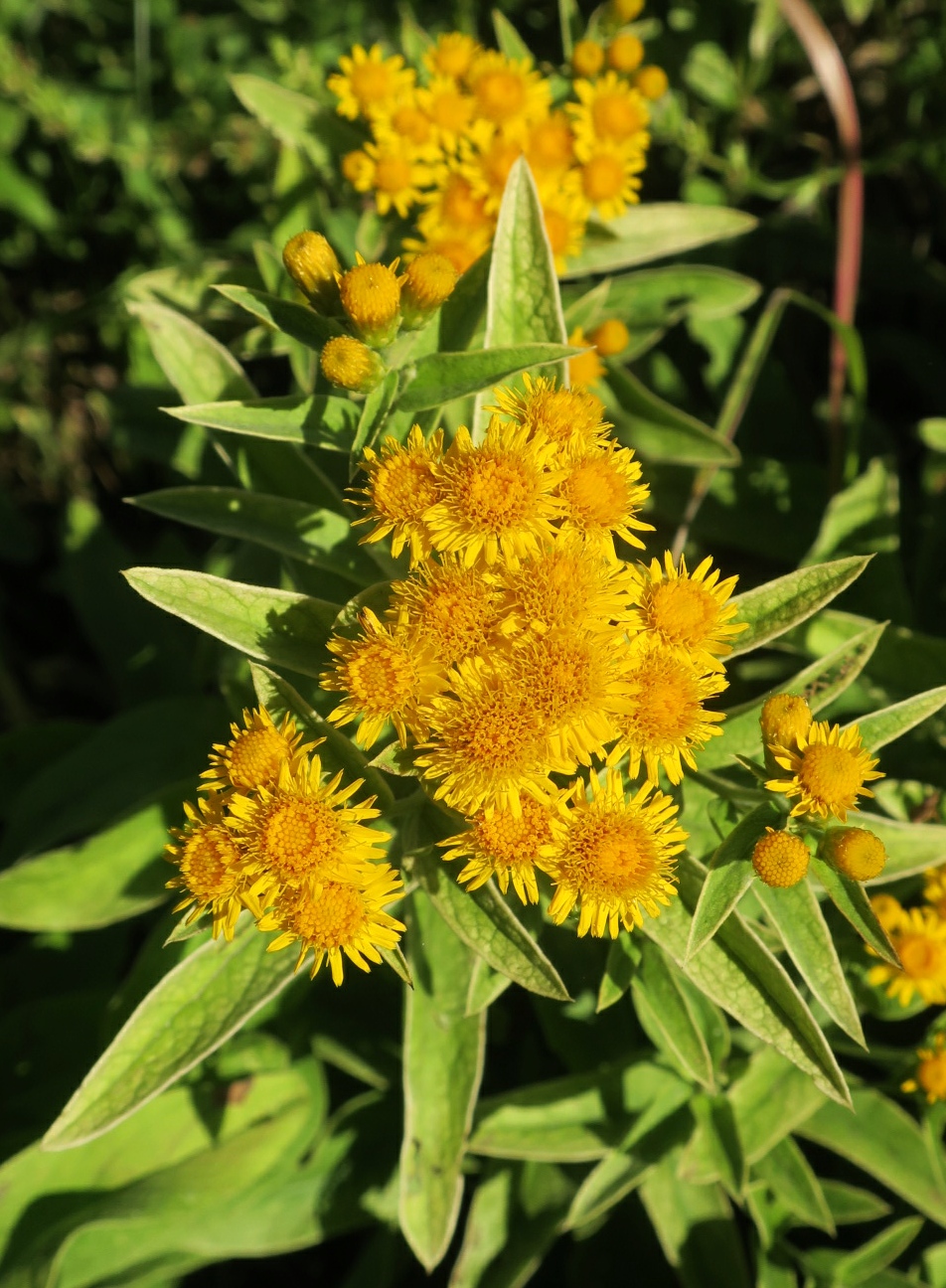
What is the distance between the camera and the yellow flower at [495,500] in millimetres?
1850

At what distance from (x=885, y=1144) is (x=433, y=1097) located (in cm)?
116

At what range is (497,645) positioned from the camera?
6.32ft

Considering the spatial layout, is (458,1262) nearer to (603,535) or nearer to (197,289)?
(603,535)

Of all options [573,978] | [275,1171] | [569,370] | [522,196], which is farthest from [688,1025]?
[522,196]

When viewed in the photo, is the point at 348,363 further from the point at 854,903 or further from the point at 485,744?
the point at 854,903

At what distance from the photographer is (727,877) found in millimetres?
1856

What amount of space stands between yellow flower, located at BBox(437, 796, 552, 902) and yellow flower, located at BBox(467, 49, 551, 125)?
1.82m

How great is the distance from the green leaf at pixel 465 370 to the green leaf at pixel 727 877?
915mm

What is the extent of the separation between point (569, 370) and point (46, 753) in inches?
77.4

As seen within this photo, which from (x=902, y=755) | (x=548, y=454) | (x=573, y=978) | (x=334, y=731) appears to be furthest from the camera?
(x=902, y=755)

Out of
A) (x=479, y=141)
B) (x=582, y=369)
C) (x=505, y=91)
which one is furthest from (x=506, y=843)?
(x=505, y=91)

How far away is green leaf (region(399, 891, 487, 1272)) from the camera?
231 cm

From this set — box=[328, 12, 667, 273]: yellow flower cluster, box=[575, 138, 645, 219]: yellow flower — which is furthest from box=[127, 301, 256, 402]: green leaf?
box=[575, 138, 645, 219]: yellow flower

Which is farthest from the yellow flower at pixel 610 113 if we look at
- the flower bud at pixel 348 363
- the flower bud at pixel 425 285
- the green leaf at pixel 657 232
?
the flower bud at pixel 348 363
